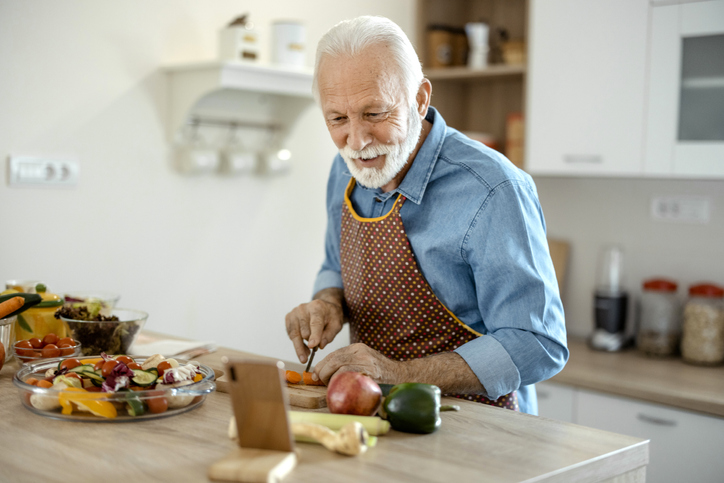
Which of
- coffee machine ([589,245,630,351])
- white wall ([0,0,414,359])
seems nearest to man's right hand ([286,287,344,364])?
white wall ([0,0,414,359])

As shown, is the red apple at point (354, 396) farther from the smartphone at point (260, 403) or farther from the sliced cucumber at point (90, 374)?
the sliced cucumber at point (90, 374)

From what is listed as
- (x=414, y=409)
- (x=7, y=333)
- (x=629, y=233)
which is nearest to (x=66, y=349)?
(x=7, y=333)

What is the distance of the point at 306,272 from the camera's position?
106 inches

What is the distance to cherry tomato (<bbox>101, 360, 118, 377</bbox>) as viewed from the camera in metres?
1.09

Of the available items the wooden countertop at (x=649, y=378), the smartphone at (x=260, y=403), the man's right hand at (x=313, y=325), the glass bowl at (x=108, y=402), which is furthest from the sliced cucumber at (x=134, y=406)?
the wooden countertop at (x=649, y=378)

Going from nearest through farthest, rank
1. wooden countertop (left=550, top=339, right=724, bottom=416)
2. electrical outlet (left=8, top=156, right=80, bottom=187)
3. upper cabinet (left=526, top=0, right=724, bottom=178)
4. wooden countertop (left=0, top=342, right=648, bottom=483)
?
1. wooden countertop (left=0, top=342, right=648, bottom=483)
2. electrical outlet (left=8, top=156, right=80, bottom=187)
3. wooden countertop (left=550, top=339, right=724, bottom=416)
4. upper cabinet (left=526, top=0, right=724, bottom=178)

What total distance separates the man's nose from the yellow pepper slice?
60cm

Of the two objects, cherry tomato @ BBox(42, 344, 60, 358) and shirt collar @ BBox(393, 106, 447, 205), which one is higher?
shirt collar @ BBox(393, 106, 447, 205)

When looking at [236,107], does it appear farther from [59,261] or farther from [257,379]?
[257,379]

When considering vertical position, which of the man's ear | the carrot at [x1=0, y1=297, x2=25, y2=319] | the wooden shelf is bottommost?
the carrot at [x1=0, y1=297, x2=25, y2=319]

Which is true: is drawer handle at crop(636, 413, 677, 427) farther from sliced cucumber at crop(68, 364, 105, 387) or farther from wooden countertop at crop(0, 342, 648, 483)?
sliced cucumber at crop(68, 364, 105, 387)

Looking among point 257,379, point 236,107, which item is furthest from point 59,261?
point 257,379

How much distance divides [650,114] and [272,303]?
4.64 ft

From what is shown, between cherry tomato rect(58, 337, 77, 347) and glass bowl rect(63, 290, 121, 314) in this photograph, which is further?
glass bowl rect(63, 290, 121, 314)
